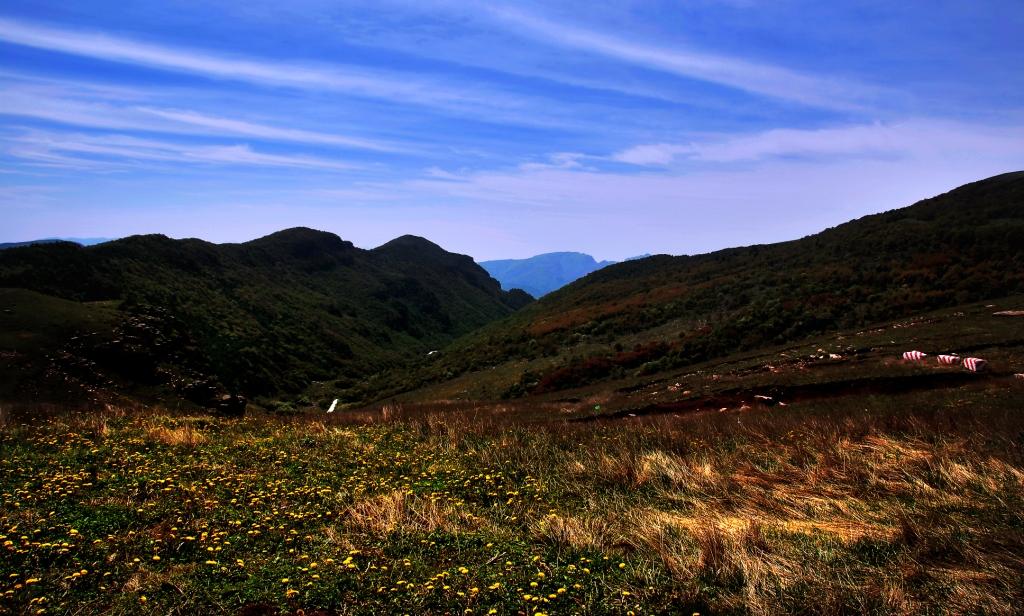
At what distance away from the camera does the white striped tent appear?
1702 centimetres

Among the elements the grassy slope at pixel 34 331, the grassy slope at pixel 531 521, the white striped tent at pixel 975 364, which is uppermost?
the grassy slope at pixel 34 331

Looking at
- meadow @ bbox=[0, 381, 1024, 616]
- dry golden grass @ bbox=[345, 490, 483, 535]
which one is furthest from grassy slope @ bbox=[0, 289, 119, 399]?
dry golden grass @ bbox=[345, 490, 483, 535]

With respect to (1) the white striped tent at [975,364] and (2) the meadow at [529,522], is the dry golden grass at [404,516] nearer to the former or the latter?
(2) the meadow at [529,522]

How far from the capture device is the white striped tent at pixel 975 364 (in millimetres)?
17016

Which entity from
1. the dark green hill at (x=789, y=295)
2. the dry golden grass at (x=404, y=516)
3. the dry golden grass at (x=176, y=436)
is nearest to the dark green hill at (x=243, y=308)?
the dry golden grass at (x=176, y=436)

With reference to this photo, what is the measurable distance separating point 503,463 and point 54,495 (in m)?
6.89

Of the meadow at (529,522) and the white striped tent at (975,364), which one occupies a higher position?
the meadow at (529,522)

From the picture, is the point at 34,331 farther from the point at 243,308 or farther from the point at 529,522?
the point at 243,308

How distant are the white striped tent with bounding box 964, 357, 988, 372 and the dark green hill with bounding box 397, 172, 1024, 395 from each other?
14514 mm

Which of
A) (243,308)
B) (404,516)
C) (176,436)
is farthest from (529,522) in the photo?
(243,308)

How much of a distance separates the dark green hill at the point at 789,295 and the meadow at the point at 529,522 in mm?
23963

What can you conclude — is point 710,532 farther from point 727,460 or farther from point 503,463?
point 503,463

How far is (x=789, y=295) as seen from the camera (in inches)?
1602

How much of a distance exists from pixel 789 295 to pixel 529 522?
3999cm
